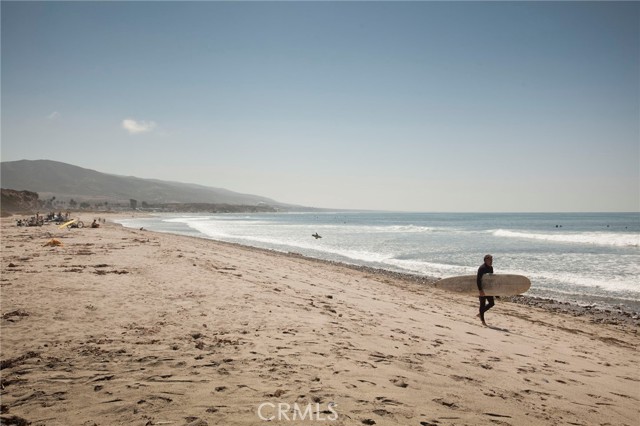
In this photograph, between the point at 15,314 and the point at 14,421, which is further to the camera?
the point at 15,314

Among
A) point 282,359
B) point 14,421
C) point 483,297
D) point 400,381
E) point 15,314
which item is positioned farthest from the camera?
point 483,297

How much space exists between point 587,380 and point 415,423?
12.5 feet

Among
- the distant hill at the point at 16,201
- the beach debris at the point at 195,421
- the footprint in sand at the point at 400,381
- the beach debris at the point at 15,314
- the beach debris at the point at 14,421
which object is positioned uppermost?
the distant hill at the point at 16,201

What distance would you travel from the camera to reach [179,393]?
3947 mm

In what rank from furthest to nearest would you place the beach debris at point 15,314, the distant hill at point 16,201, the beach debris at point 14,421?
the distant hill at point 16,201 → the beach debris at point 15,314 → the beach debris at point 14,421

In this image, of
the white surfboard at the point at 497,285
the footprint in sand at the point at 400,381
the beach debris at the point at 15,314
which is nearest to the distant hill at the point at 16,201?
the beach debris at the point at 15,314

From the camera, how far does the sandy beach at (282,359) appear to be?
3.77 metres

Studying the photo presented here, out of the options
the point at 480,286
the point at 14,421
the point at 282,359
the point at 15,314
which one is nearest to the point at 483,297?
the point at 480,286

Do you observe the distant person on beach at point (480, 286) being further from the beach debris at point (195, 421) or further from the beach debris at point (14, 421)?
the beach debris at point (14, 421)

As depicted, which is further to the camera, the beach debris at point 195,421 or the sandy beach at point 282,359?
the sandy beach at point 282,359

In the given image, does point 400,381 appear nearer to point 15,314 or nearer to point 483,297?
point 483,297

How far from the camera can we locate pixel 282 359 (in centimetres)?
502

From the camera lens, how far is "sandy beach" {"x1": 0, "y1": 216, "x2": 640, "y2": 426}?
3.77 meters

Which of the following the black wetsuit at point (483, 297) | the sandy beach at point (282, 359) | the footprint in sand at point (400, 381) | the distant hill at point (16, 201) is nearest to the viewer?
the sandy beach at point (282, 359)
